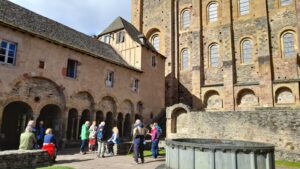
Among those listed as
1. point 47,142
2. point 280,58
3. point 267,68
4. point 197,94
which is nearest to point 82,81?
point 47,142

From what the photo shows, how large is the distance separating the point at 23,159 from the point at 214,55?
2482cm

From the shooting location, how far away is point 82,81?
17.5m

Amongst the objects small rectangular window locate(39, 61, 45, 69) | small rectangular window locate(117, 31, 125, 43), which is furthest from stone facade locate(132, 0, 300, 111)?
small rectangular window locate(39, 61, 45, 69)

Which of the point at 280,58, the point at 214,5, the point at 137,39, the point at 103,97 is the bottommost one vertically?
the point at 103,97

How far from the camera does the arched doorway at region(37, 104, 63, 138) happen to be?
52.1 feet

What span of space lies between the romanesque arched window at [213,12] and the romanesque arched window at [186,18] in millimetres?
2941

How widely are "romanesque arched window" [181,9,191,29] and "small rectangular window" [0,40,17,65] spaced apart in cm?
2342

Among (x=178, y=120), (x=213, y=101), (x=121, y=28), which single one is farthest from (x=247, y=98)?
(x=121, y=28)

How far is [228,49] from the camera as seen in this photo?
2789 cm

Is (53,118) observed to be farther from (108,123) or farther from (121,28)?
(121,28)

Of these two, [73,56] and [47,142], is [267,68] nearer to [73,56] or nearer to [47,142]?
[73,56]

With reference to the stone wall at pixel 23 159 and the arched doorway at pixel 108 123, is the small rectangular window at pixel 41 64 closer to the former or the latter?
the stone wall at pixel 23 159

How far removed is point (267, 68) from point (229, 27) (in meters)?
6.74

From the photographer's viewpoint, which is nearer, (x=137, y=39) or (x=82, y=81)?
(x=82, y=81)
